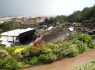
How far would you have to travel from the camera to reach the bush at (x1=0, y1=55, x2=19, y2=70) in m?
9.99

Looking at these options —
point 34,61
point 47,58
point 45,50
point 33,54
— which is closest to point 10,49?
point 33,54

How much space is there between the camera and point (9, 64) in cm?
1005

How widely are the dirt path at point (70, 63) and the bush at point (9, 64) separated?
0.59 meters

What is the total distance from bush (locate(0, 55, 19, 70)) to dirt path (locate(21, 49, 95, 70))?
1.94 feet

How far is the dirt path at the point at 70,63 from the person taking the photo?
10234mm

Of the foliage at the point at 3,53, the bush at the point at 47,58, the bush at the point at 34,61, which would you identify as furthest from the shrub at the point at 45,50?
the foliage at the point at 3,53

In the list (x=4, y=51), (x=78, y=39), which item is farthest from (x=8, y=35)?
(x=78, y=39)

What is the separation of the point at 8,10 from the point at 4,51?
461 inches

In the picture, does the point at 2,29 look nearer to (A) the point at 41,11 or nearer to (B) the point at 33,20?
(B) the point at 33,20

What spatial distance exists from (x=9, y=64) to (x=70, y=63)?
228cm

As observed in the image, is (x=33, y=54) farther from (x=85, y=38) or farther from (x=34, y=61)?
(x=85, y=38)

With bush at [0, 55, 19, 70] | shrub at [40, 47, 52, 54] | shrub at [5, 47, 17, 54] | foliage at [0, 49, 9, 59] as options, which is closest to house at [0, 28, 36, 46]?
shrub at [5, 47, 17, 54]

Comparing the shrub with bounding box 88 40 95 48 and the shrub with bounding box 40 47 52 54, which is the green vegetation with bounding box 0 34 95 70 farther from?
the shrub with bounding box 88 40 95 48

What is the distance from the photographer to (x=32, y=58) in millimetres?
10609
